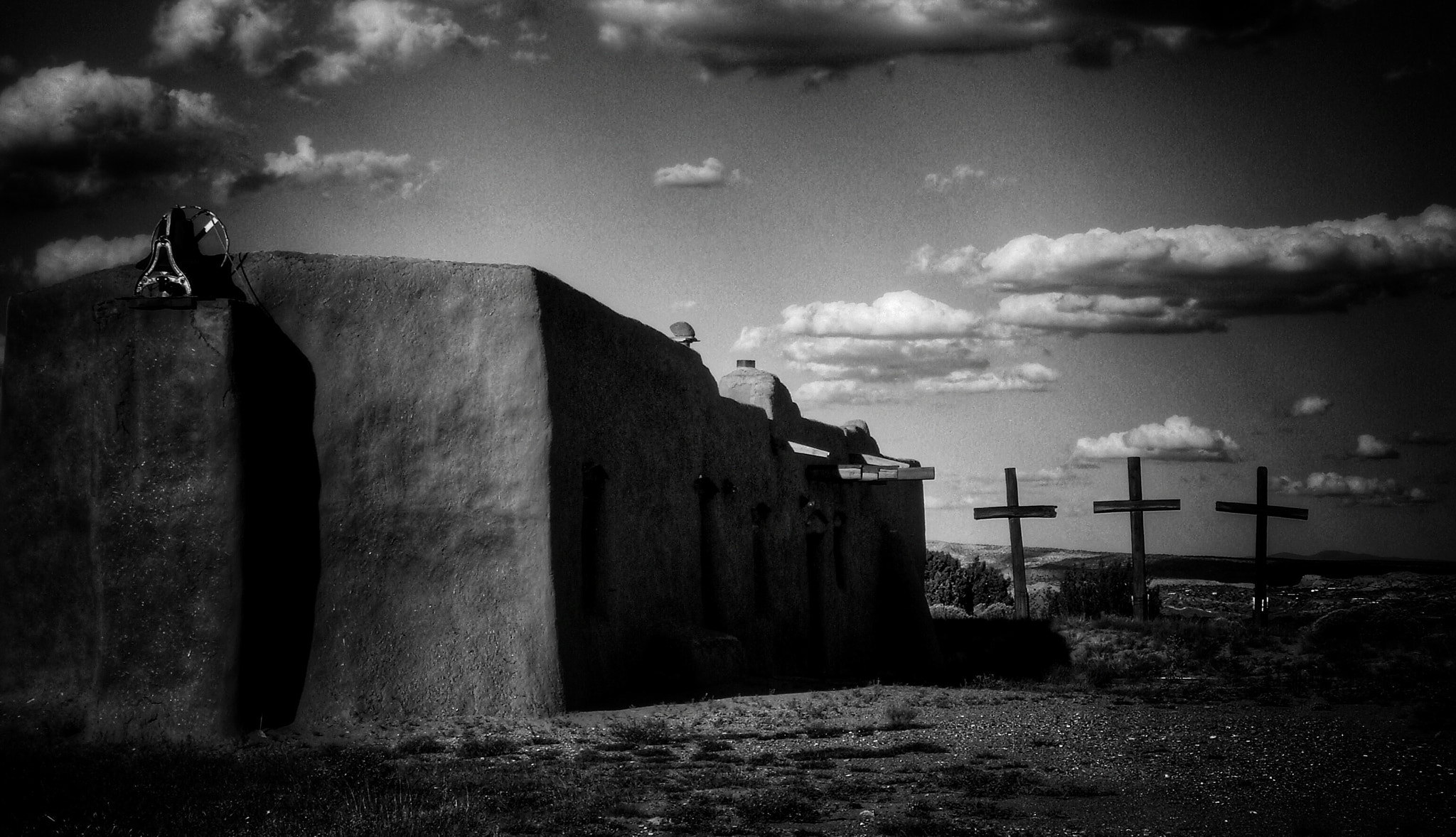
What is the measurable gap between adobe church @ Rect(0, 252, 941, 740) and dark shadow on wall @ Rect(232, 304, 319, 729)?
0.07 feet

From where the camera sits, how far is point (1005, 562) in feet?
191

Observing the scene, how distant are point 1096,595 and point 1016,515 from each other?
4.28 metres

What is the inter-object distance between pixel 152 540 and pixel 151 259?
2.54 metres

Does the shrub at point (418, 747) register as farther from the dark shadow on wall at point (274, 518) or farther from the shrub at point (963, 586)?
the shrub at point (963, 586)

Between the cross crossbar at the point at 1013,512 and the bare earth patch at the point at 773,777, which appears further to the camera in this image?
the cross crossbar at the point at 1013,512

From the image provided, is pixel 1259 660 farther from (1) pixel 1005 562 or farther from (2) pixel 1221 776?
(1) pixel 1005 562

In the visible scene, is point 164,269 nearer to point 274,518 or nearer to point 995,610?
point 274,518

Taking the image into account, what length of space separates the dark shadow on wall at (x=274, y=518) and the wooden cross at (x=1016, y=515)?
14.7 metres

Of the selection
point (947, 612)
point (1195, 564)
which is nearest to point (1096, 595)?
point (947, 612)

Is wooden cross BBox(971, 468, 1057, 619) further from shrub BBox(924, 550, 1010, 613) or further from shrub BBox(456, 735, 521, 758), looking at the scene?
shrub BBox(456, 735, 521, 758)

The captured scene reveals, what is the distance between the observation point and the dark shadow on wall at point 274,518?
33.7 feet

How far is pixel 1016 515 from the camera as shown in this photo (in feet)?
74.8

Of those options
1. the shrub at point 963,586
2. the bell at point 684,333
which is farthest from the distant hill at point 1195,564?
the bell at point 684,333

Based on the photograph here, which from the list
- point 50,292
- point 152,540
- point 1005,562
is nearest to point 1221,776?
point 152,540
